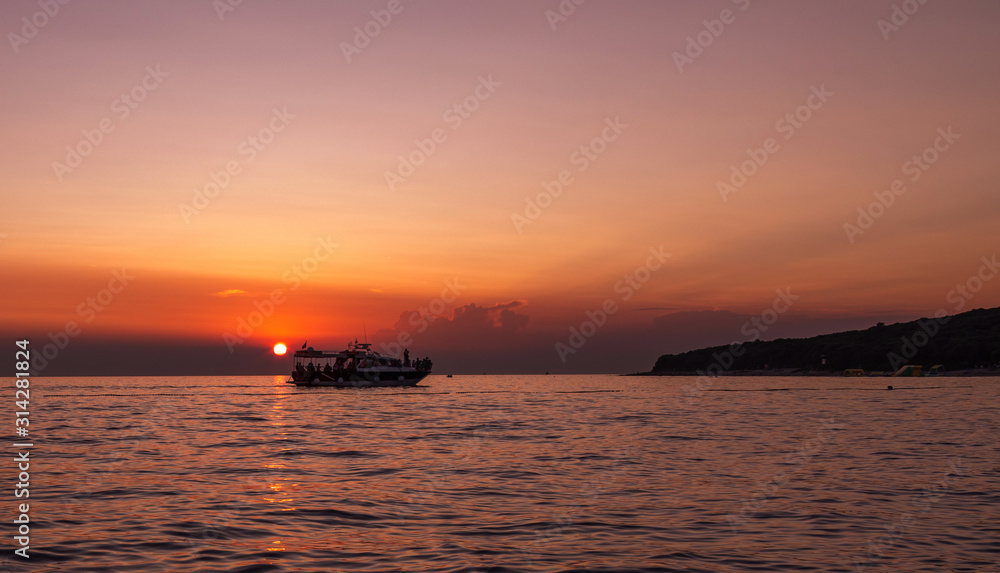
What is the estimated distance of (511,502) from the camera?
2128 centimetres

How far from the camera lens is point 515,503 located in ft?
69.3

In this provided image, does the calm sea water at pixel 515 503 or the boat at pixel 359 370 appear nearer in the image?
the calm sea water at pixel 515 503

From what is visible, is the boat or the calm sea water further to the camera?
the boat

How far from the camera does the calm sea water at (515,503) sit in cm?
1517

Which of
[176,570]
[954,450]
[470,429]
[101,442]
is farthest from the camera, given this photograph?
[470,429]

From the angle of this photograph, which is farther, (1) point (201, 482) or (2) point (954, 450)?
(2) point (954, 450)

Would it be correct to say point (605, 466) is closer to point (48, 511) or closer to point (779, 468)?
point (779, 468)

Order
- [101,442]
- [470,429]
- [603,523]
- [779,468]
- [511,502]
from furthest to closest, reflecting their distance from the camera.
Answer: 1. [470,429]
2. [101,442]
3. [779,468]
4. [511,502]
5. [603,523]

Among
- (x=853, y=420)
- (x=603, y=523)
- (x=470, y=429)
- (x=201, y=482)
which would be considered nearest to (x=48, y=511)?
(x=201, y=482)

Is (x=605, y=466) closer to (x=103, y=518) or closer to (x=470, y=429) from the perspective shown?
(x=103, y=518)

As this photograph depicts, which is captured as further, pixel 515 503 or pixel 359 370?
pixel 359 370

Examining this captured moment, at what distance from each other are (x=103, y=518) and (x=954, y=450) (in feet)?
106

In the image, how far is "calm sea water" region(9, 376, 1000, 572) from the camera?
49.8 feet

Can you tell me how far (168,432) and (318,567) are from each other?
111 feet
